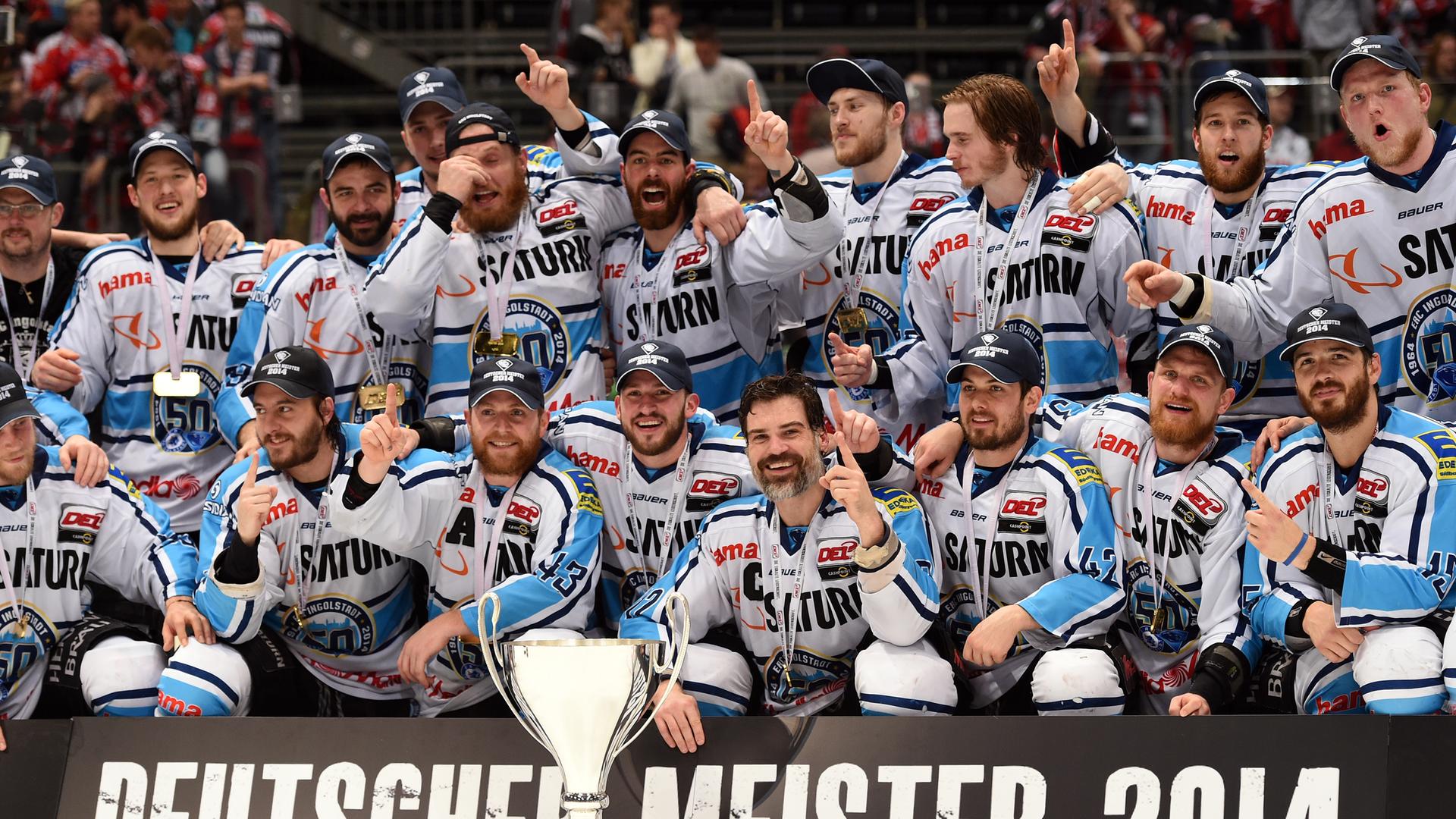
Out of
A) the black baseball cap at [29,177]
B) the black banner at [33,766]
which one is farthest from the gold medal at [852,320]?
the black baseball cap at [29,177]

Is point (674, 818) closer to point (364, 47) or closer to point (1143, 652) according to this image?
point (1143, 652)

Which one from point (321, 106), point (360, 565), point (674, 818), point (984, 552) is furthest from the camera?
point (321, 106)

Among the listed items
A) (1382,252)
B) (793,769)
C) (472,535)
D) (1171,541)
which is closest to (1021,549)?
(1171,541)

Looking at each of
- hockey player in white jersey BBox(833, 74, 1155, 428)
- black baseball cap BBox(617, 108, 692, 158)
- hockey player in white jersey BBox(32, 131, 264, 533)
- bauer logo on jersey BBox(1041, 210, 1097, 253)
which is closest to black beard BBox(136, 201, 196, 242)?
hockey player in white jersey BBox(32, 131, 264, 533)

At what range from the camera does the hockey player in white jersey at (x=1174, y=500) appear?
A: 19.3 ft

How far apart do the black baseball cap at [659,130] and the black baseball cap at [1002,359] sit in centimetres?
172

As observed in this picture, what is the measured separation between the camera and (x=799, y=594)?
5992 millimetres

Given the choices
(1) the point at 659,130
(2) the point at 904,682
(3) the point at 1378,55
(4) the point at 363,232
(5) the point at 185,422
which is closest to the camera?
(2) the point at 904,682

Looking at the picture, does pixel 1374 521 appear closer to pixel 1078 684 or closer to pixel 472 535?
pixel 1078 684

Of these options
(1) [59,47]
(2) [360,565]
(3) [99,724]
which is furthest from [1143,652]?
(1) [59,47]

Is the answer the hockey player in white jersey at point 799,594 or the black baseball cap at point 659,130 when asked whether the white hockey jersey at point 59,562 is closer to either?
the hockey player in white jersey at point 799,594

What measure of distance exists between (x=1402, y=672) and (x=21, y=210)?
6.10m

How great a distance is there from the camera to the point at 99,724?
5613mm

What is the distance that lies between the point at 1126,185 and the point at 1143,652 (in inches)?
74.4
